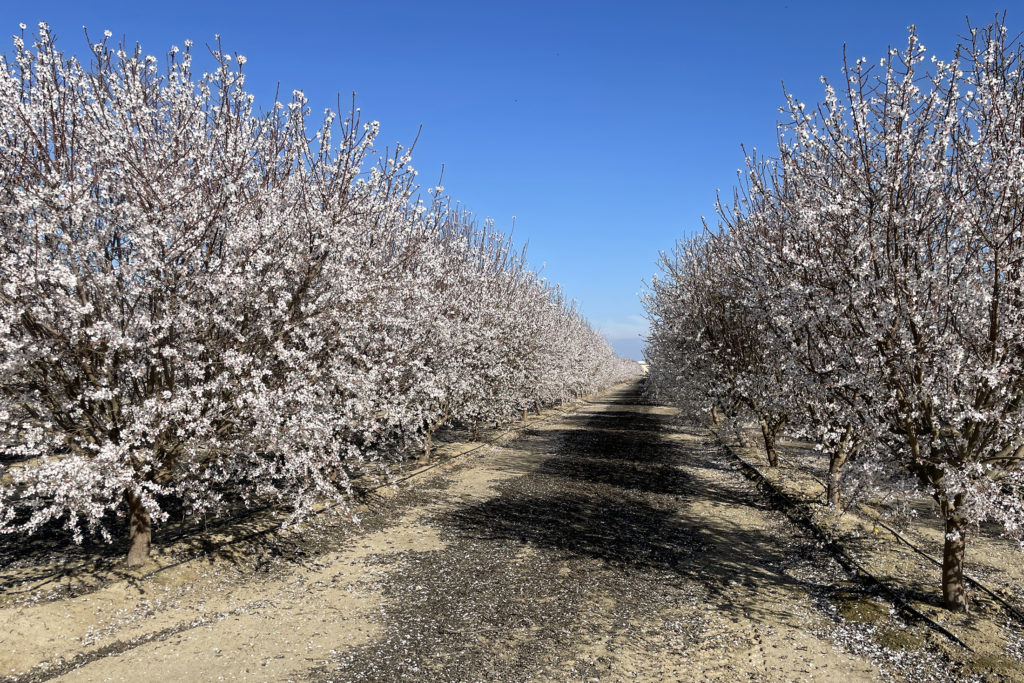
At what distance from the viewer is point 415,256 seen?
50.3 feet

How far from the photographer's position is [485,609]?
28.3 ft

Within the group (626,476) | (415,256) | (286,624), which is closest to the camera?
(286,624)

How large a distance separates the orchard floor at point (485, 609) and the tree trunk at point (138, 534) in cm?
30

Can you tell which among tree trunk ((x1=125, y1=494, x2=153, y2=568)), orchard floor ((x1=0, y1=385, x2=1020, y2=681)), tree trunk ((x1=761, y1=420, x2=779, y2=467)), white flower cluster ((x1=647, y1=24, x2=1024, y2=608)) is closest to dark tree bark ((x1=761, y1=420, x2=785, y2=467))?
tree trunk ((x1=761, y1=420, x2=779, y2=467))

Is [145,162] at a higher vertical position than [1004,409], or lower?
higher

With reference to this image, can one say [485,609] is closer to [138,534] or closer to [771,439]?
[138,534]

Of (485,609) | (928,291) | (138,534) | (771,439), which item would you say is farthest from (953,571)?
(138,534)

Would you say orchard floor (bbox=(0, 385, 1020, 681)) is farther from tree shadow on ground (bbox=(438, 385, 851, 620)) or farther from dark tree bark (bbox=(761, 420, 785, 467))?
dark tree bark (bbox=(761, 420, 785, 467))

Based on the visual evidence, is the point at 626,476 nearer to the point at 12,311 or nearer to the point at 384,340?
the point at 384,340

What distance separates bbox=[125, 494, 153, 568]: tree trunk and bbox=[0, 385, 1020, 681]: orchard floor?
0.99 feet

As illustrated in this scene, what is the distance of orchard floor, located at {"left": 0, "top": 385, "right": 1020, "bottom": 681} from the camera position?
7055mm

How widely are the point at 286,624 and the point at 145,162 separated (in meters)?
6.84

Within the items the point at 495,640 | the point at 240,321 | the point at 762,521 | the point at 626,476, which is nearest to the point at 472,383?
the point at 626,476

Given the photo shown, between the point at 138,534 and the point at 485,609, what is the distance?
576cm
